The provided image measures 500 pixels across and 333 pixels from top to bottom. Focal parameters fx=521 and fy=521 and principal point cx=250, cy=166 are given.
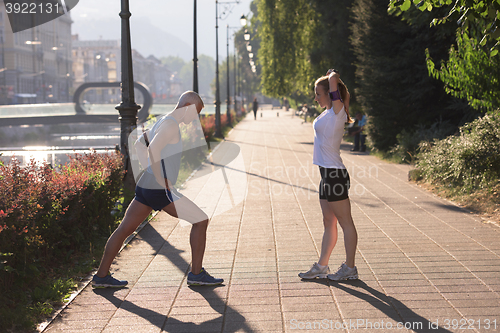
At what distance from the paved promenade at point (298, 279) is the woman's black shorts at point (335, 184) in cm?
84

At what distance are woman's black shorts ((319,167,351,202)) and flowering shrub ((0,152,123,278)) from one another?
2661 millimetres

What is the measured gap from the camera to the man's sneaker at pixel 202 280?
4.84 m

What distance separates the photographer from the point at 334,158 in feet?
15.2

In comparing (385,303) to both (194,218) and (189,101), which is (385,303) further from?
(189,101)

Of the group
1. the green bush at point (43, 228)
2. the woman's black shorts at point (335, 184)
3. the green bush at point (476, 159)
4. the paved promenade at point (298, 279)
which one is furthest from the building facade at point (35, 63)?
the woman's black shorts at point (335, 184)

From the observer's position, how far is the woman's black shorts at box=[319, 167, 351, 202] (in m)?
4.64

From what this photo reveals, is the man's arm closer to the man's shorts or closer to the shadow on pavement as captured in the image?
the man's shorts

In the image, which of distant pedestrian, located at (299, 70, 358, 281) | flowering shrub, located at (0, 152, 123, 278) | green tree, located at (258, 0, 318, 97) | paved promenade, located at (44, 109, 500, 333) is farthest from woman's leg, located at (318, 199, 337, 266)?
green tree, located at (258, 0, 318, 97)

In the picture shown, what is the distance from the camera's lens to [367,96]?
637 inches

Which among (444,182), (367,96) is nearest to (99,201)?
(444,182)

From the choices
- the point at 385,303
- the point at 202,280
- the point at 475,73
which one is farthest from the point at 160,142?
the point at 475,73

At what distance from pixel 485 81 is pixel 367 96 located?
7.25 metres

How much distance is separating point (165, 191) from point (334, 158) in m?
1.52

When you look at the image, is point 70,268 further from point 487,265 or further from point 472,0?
point 472,0
